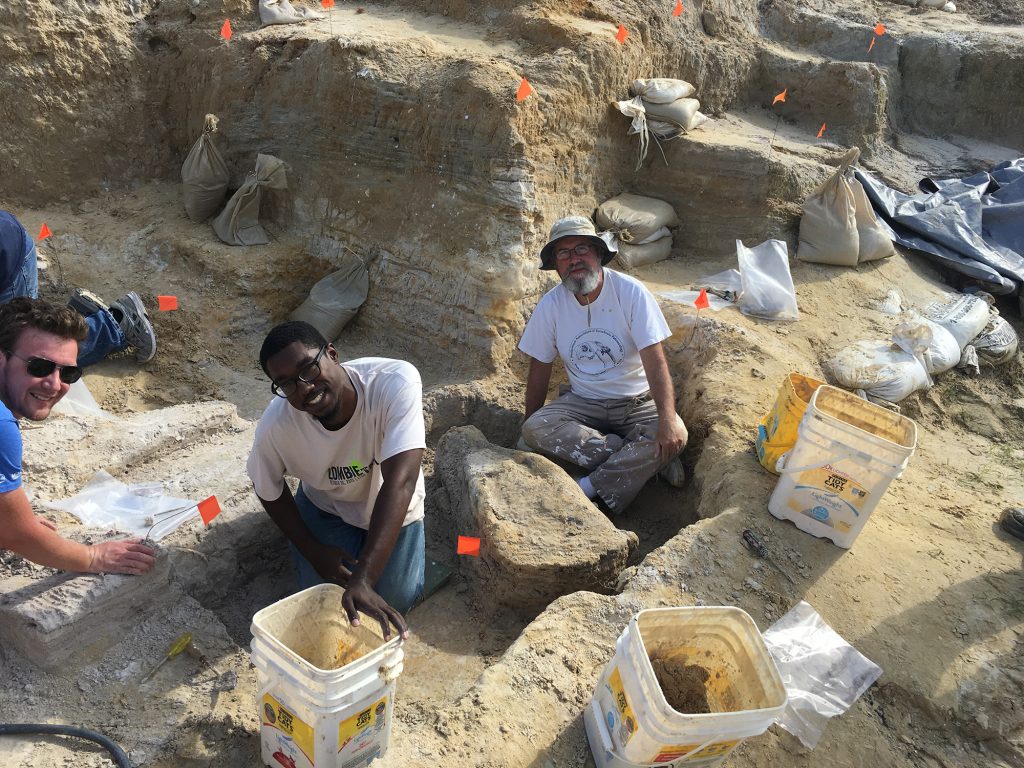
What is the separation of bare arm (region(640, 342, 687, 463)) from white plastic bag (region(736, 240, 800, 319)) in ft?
5.38

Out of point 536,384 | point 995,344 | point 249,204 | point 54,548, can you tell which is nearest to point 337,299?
point 249,204

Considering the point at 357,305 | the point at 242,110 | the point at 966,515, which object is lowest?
the point at 357,305

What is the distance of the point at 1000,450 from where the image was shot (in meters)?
4.57

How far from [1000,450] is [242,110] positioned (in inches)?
246

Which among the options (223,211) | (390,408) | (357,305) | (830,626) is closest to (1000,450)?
(830,626)

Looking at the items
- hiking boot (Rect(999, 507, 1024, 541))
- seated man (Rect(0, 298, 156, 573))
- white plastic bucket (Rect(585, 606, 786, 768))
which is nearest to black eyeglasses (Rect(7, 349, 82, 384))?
seated man (Rect(0, 298, 156, 573))

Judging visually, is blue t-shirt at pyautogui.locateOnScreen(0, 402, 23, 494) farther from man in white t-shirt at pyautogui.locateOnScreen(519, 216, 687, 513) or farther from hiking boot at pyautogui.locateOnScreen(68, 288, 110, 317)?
hiking boot at pyautogui.locateOnScreen(68, 288, 110, 317)

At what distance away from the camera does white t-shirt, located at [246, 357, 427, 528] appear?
265 centimetres

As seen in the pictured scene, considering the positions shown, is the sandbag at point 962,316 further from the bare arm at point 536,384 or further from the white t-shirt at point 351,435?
the white t-shirt at point 351,435

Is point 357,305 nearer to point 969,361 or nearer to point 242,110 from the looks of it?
point 242,110

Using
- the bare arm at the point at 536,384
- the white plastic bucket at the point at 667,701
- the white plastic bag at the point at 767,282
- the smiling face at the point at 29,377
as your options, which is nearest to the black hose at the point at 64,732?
the smiling face at the point at 29,377

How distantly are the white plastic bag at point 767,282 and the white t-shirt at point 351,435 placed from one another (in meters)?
3.19

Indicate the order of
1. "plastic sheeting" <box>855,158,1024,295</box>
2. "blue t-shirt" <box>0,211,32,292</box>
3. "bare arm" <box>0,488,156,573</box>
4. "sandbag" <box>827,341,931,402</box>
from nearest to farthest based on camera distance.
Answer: "bare arm" <box>0,488,156,573</box>
"blue t-shirt" <box>0,211,32,292</box>
"sandbag" <box>827,341,931,402</box>
"plastic sheeting" <box>855,158,1024,295</box>

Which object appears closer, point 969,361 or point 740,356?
point 740,356
